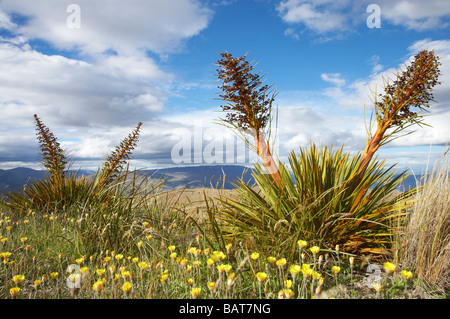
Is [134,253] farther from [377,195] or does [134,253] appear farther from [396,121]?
[396,121]

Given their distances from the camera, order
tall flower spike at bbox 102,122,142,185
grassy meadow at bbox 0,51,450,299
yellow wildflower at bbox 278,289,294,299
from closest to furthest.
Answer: yellow wildflower at bbox 278,289,294,299 → grassy meadow at bbox 0,51,450,299 → tall flower spike at bbox 102,122,142,185

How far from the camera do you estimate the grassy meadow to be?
2.53 m

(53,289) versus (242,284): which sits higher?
(242,284)

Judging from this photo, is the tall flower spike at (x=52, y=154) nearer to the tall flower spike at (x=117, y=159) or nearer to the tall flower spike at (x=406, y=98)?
the tall flower spike at (x=117, y=159)

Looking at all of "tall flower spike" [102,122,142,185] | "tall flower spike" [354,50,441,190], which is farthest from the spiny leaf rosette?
"tall flower spike" [102,122,142,185]

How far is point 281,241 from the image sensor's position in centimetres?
326

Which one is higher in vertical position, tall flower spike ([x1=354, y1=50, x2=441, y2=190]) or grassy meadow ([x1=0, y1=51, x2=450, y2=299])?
tall flower spike ([x1=354, y1=50, x2=441, y2=190])

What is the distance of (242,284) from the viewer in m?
2.56

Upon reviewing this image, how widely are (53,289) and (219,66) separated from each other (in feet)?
10.1

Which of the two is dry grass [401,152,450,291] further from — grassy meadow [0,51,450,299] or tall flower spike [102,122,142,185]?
tall flower spike [102,122,142,185]

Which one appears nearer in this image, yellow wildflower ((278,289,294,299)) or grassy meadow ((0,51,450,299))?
yellow wildflower ((278,289,294,299))

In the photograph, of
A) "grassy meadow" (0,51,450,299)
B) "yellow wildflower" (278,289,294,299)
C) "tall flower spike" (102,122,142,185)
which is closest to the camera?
"yellow wildflower" (278,289,294,299)

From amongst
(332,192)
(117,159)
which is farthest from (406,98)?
(117,159)
